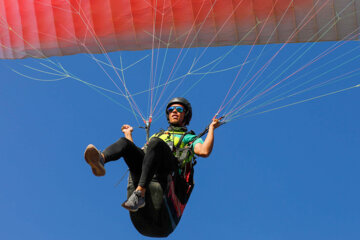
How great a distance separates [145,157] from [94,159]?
68cm

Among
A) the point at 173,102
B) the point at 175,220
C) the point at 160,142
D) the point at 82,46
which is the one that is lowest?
the point at 175,220

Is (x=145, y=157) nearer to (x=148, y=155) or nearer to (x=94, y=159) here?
(x=148, y=155)

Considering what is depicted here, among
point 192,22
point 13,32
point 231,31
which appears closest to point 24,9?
point 13,32

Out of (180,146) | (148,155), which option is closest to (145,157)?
(148,155)

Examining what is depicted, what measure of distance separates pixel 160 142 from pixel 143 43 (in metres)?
3.76

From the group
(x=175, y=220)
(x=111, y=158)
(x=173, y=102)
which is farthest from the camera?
(x=173, y=102)

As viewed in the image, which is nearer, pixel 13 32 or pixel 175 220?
pixel 175 220

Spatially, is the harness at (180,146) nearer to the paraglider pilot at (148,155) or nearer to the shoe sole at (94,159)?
the paraglider pilot at (148,155)

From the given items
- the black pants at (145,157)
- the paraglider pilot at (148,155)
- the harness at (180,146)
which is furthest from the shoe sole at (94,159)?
the harness at (180,146)

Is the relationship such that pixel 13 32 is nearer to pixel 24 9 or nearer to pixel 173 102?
pixel 24 9

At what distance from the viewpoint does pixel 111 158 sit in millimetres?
6352

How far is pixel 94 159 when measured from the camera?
20.0 ft

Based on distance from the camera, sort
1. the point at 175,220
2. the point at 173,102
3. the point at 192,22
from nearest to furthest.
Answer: the point at 175,220 < the point at 173,102 < the point at 192,22

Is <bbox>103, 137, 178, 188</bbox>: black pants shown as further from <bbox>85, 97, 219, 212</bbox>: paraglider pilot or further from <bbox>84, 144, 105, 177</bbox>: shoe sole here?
<bbox>84, 144, 105, 177</bbox>: shoe sole
